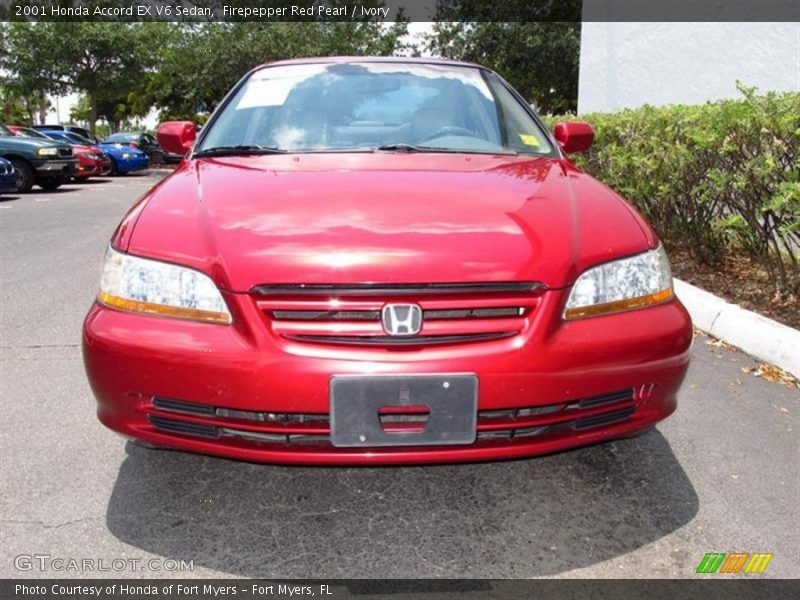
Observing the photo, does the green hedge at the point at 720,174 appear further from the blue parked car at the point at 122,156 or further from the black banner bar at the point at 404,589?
the blue parked car at the point at 122,156

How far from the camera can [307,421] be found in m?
2.10

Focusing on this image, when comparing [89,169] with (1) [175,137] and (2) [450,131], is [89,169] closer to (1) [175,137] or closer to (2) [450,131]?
(1) [175,137]

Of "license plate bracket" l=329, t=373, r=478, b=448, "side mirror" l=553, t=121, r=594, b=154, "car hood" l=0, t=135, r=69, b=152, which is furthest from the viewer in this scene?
"car hood" l=0, t=135, r=69, b=152

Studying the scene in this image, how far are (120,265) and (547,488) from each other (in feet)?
5.48

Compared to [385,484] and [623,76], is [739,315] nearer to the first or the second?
[385,484]

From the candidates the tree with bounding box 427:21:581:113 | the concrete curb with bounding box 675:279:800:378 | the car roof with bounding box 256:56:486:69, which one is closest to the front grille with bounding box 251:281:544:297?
the car roof with bounding box 256:56:486:69

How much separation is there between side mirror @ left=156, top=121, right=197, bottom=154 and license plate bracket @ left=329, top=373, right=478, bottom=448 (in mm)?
2296

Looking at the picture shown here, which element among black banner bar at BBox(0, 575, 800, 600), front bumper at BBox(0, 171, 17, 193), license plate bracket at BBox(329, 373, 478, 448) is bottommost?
front bumper at BBox(0, 171, 17, 193)

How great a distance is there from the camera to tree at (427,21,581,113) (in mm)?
25266

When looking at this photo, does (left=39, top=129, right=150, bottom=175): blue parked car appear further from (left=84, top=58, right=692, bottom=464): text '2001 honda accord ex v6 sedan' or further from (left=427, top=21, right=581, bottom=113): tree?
(left=84, top=58, right=692, bottom=464): text '2001 honda accord ex v6 sedan'

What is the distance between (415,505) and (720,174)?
3307 mm

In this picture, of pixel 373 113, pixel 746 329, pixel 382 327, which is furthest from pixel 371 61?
pixel 746 329

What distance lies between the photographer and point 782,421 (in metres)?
3.34

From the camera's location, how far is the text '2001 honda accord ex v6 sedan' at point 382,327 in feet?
6.78
